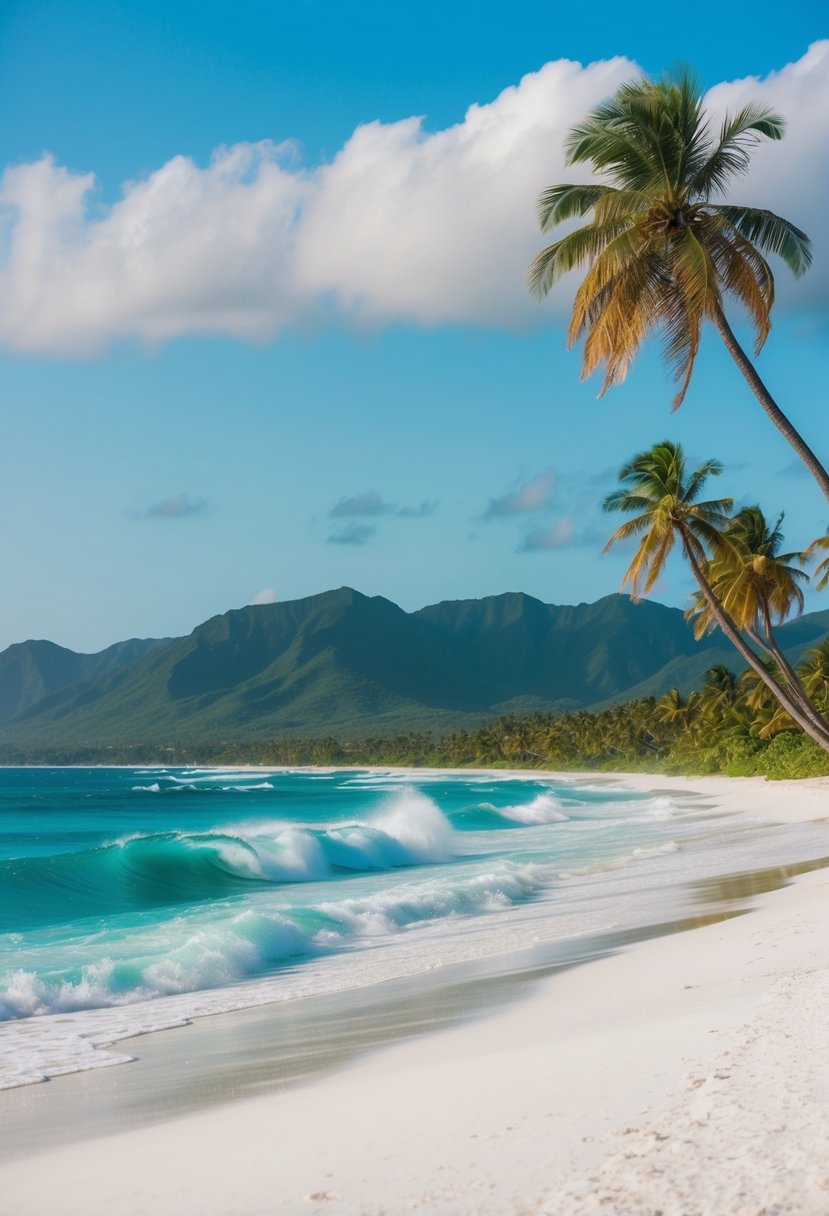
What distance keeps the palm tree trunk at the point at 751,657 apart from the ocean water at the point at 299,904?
8.63 ft

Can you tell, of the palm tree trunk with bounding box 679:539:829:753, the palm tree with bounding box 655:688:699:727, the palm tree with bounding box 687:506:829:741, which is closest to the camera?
the palm tree trunk with bounding box 679:539:829:753

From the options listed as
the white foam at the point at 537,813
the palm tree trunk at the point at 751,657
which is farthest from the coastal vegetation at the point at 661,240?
the white foam at the point at 537,813

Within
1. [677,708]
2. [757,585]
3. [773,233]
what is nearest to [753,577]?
[757,585]

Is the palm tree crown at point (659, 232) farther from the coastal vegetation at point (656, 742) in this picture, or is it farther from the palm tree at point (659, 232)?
the coastal vegetation at point (656, 742)

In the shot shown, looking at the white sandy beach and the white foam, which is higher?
the white sandy beach

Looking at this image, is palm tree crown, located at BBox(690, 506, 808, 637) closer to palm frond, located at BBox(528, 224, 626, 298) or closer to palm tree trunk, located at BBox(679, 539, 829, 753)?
palm tree trunk, located at BBox(679, 539, 829, 753)

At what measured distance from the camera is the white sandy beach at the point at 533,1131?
4055 mm

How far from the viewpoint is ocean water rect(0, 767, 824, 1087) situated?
10.9 meters

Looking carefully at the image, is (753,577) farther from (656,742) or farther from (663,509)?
(656,742)

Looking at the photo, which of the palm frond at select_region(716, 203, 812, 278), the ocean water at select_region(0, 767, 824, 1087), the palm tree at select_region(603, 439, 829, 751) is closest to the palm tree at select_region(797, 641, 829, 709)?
the ocean water at select_region(0, 767, 824, 1087)

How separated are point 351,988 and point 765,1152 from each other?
694 centimetres

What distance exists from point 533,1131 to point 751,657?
15.6 meters

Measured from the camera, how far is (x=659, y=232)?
12844 mm

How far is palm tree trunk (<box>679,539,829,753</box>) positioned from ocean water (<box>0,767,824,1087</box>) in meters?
2.63
